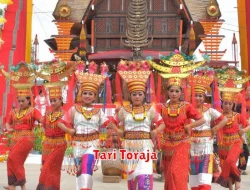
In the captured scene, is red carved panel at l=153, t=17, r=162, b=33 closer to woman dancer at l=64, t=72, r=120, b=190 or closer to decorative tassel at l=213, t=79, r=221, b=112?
decorative tassel at l=213, t=79, r=221, b=112

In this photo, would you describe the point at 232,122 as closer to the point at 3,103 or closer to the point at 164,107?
the point at 164,107

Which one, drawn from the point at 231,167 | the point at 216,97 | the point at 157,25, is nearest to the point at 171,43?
the point at 157,25

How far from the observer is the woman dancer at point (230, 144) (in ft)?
22.0

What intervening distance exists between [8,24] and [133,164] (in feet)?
31.3

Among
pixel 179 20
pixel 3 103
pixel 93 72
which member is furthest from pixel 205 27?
pixel 93 72

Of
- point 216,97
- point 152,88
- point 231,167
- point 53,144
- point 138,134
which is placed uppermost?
point 152,88

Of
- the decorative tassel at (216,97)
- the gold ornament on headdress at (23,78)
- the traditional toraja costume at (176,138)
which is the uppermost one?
the gold ornament on headdress at (23,78)

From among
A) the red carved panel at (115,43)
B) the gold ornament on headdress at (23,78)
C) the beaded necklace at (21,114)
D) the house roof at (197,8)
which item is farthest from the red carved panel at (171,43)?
the beaded necklace at (21,114)

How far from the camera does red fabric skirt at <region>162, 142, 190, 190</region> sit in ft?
17.7

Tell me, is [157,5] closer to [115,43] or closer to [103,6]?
[103,6]

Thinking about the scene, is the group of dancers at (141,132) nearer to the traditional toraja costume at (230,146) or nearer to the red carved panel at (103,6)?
the traditional toraja costume at (230,146)

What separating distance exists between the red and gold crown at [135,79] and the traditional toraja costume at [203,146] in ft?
2.88

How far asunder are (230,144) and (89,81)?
91.3 inches

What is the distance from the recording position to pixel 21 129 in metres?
6.88
